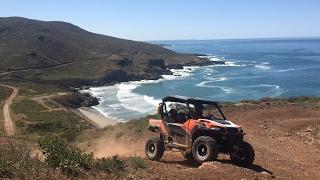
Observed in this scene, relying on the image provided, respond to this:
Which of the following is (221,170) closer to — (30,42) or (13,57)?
(13,57)

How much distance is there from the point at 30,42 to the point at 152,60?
134 feet

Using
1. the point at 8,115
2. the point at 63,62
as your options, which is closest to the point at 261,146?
the point at 8,115

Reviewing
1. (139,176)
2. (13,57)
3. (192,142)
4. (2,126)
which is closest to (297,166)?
(192,142)

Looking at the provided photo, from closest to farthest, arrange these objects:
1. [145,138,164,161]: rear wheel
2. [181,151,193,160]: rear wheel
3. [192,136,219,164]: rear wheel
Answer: [192,136,219,164]: rear wheel < [181,151,193,160]: rear wheel < [145,138,164,161]: rear wheel

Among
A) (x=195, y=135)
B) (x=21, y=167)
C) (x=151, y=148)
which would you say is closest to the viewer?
(x=21, y=167)

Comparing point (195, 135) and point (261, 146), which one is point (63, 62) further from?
point (195, 135)

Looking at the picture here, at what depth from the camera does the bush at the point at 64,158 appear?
11180 millimetres

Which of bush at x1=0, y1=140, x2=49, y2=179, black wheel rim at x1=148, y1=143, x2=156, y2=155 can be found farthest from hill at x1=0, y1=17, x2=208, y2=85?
bush at x1=0, y1=140, x2=49, y2=179

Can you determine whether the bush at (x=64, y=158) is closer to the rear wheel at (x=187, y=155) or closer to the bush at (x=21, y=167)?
the bush at (x=21, y=167)

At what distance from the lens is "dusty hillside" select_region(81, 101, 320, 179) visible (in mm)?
13375

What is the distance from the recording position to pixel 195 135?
14.9 meters

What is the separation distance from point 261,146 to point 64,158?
11.4m

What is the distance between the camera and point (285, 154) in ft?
64.7

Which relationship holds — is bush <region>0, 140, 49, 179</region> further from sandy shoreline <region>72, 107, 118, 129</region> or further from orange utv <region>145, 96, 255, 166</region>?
sandy shoreline <region>72, 107, 118, 129</region>
